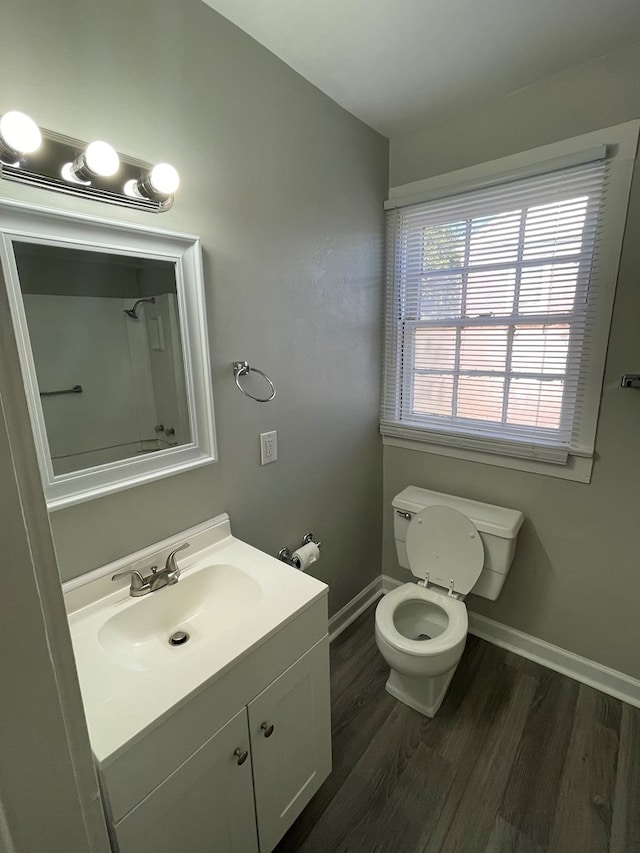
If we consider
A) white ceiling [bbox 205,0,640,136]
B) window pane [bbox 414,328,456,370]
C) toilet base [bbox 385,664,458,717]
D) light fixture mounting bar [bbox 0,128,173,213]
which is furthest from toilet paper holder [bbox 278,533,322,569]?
white ceiling [bbox 205,0,640,136]

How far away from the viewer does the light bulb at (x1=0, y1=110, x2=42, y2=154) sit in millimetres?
807

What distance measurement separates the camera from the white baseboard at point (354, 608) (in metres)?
2.10

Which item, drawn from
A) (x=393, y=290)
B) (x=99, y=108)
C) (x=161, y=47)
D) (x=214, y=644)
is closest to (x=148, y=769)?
(x=214, y=644)

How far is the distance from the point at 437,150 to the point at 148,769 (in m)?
2.40

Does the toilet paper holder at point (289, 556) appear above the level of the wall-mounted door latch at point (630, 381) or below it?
below

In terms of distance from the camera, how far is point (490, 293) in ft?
5.93

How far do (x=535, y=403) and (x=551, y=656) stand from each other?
1230 mm

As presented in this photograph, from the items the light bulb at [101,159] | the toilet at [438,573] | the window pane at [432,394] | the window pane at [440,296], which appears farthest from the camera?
the window pane at [432,394]

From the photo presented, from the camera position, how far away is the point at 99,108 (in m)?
1.00

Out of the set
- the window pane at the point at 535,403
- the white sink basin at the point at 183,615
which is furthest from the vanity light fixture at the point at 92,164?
the window pane at the point at 535,403

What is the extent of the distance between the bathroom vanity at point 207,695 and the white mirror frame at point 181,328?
25cm

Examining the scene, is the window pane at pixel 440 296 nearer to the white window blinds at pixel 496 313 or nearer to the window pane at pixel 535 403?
the white window blinds at pixel 496 313

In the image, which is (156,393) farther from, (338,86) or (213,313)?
(338,86)

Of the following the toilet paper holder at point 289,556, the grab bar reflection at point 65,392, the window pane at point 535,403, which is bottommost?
the toilet paper holder at point 289,556
